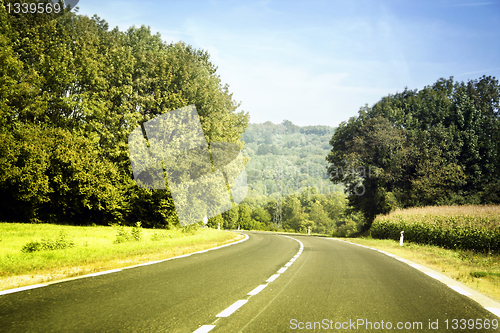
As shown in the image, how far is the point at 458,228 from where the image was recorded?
709 inches

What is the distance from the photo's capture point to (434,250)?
58.4ft

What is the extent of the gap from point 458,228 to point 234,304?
16298 mm

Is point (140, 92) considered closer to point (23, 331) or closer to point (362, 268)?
point (362, 268)

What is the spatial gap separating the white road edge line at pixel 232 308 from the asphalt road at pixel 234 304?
0.01 meters

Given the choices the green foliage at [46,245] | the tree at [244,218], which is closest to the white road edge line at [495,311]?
the green foliage at [46,245]

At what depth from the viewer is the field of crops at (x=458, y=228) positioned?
15.9 meters

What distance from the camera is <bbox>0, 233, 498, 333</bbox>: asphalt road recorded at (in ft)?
14.5

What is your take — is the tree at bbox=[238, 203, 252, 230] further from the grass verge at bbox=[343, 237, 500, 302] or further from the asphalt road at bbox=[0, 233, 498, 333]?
the asphalt road at bbox=[0, 233, 498, 333]

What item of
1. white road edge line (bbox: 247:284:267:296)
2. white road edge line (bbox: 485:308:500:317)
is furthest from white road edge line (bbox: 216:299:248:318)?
white road edge line (bbox: 485:308:500:317)

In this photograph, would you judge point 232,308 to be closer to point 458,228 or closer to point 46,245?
point 46,245

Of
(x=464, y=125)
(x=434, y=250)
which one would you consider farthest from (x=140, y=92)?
(x=464, y=125)

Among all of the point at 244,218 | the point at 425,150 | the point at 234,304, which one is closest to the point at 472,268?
the point at 234,304

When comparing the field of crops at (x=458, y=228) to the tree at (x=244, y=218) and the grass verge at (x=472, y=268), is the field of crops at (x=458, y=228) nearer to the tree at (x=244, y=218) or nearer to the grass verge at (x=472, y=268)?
the grass verge at (x=472, y=268)

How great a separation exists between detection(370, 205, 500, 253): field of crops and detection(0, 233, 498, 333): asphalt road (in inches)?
367
